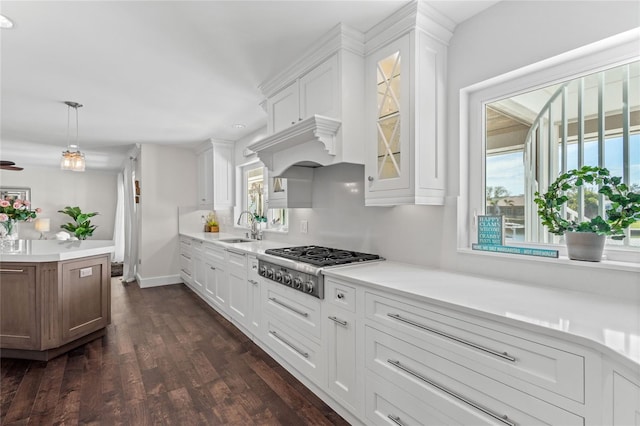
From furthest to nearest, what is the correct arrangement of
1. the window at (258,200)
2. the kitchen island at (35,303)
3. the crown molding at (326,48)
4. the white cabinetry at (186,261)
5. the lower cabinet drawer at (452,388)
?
the white cabinetry at (186,261) → the window at (258,200) → the kitchen island at (35,303) → the crown molding at (326,48) → the lower cabinet drawer at (452,388)

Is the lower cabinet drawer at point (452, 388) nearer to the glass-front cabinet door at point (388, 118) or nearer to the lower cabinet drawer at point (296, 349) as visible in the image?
the lower cabinet drawer at point (296, 349)

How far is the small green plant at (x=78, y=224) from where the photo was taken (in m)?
8.02

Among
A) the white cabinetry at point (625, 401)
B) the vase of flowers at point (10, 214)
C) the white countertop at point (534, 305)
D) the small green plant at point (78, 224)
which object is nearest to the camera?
the white cabinetry at point (625, 401)

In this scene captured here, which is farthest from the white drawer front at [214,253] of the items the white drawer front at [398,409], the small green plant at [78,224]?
the small green plant at [78,224]

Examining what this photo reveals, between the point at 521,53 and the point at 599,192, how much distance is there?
2.68 ft

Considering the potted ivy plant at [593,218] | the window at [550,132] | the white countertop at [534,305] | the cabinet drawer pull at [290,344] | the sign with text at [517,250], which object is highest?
the window at [550,132]

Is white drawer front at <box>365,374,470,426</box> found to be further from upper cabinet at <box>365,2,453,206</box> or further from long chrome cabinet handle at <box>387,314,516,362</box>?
upper cabinet at <box>365,2,453,206</box>

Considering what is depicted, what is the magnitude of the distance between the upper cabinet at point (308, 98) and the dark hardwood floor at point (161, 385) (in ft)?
6.39

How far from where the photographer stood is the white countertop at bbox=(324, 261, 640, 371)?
98 centimetres

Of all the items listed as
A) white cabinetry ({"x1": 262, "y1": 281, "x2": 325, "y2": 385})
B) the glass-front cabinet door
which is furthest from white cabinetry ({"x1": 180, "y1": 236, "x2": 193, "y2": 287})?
the glass-front cabinet door

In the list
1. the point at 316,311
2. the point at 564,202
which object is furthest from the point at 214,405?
the point at 564,202

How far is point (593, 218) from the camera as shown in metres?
1.52

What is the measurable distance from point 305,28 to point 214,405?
2496 millimetres

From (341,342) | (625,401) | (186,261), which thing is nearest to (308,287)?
(341,342)
